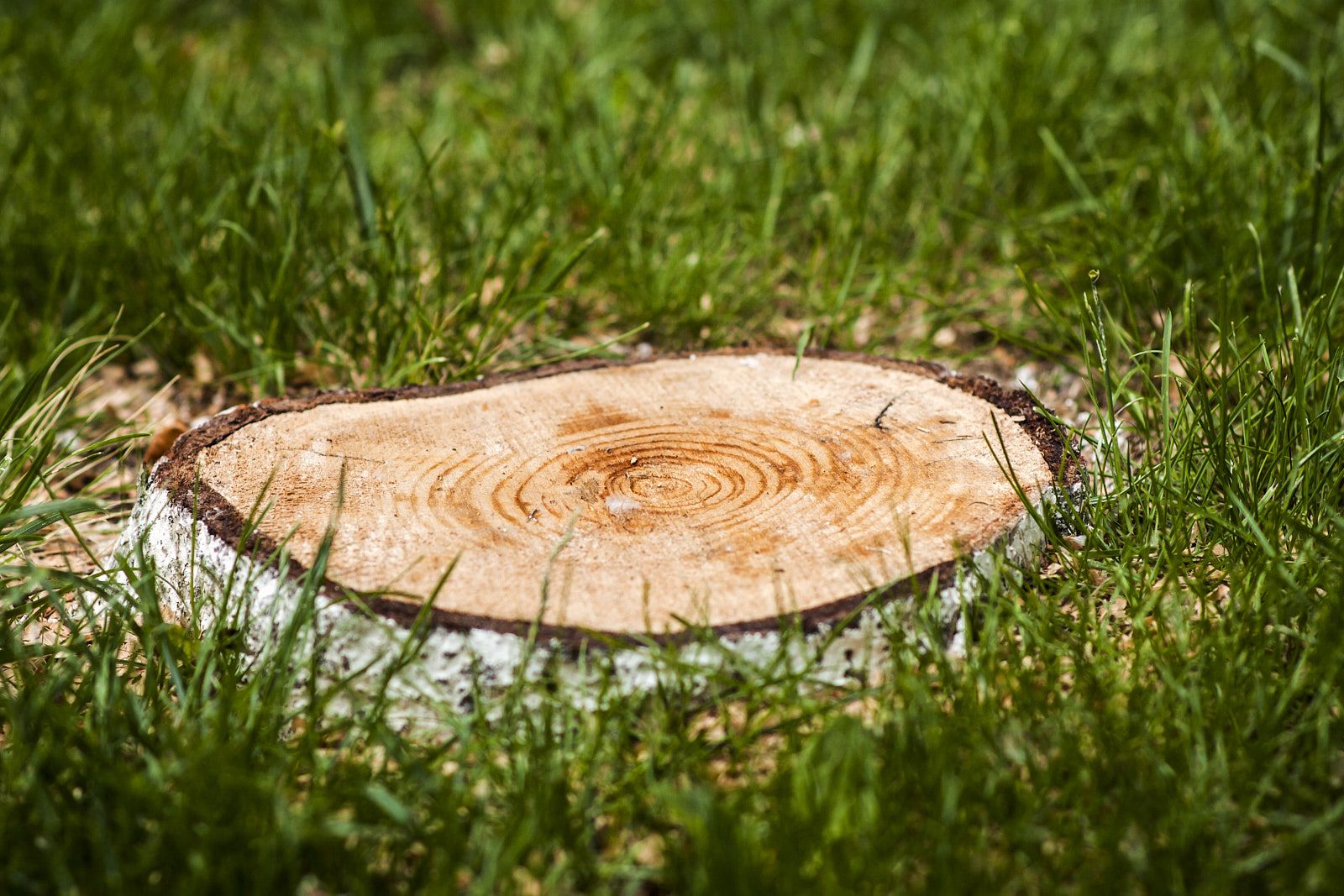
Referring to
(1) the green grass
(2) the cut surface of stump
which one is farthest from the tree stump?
(1) the green grass

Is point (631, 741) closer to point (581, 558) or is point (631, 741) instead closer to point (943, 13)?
point (581, 558)

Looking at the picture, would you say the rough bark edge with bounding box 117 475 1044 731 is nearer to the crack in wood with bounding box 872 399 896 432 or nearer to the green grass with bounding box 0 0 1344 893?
the green grass with bounding box 0 0 1344 893

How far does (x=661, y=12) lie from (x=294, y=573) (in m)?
3.17

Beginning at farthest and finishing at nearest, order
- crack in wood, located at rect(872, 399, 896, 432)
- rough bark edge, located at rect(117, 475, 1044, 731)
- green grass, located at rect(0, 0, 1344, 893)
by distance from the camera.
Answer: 1. crack in wood, located at rect(872, 399, 896, 432)
2. rough bark edge, located at rect(117, 475, 1044, 731)
3. green grass, located at rect(0, 0, 1344, 893)

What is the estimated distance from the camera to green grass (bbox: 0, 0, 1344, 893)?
1.40 metres

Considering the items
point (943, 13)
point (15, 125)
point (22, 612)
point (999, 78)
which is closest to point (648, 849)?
point (22, 612)

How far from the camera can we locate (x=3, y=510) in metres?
2.00

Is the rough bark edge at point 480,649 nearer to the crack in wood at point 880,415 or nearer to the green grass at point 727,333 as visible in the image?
the green grass at point 727,333

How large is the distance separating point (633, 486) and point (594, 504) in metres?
0.08

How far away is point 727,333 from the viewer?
2.87 m

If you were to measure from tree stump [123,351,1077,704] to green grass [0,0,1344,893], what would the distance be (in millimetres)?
111

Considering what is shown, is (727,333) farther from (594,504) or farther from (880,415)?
(594,504)

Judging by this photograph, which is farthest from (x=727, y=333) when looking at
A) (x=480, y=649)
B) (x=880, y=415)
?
(x=480, y=649)

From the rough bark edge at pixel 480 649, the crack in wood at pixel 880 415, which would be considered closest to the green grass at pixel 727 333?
the rough bark edge at pixel 480 649
